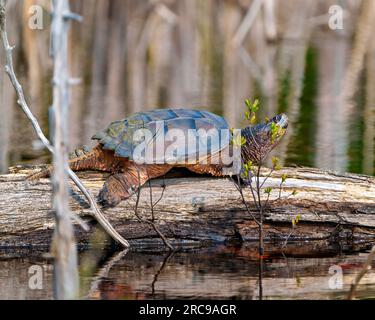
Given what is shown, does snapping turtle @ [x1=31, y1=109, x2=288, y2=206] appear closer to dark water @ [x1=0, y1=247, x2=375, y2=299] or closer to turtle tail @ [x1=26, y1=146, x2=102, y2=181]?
turtle tail @ [x1=26, y1=146, x2=102, y2=181]

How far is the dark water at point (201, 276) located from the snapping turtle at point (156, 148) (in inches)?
22.7

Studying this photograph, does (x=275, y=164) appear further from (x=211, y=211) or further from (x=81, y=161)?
(x=81, y=161)

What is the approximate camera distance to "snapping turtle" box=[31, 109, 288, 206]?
20.3 ft

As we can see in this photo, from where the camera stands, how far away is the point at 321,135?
1089 cm

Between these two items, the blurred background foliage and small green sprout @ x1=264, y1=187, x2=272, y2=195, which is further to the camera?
the blurred background foliage

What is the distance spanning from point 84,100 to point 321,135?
4690 mm

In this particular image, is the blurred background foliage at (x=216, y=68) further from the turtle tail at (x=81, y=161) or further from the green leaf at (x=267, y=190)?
the green leaf at (x=267, y=190)

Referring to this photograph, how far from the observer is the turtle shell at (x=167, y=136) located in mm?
6215

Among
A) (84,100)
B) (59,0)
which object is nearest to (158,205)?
(59,0)

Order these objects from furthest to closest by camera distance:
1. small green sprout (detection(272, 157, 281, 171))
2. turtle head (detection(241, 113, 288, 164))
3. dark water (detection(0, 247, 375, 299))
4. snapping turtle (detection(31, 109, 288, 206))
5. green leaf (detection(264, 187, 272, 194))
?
turtle head (detection(241, 113, 288, 164)), snapping turtle (detection(31, 109, 288, 206)), green leaf (detection(264, 187, 272, 194)), small green sprout (detection(272, 157, 281, 171)), dark water (detection(0, 247, 375, 299))

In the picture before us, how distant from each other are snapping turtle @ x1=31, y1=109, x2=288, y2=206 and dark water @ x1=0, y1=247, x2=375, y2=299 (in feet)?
1.89

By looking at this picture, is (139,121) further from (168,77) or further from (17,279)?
(168,77)

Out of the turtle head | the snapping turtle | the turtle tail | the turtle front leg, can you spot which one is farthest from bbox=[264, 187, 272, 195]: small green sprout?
the turtle tail
